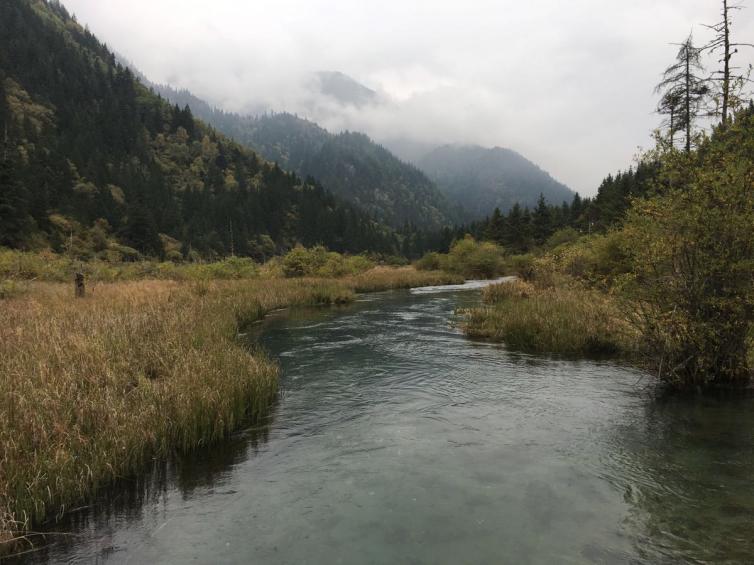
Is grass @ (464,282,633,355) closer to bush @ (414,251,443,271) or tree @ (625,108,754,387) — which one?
tree @ (625,108,754,387)

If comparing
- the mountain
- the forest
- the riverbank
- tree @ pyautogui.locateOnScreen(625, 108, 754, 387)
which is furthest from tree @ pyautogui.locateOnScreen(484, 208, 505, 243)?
the riverbank

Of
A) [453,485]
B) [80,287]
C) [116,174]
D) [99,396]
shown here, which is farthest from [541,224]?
[99,396]

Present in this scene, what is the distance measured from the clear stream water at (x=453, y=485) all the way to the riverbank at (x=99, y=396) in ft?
1.70

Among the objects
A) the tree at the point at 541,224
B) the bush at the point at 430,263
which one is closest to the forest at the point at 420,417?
the bush at the point at 430,263

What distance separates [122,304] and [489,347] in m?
15.9

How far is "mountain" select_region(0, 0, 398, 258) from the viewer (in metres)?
72.6

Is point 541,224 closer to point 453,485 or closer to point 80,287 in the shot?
point 80,287

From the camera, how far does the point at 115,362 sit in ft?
36.7

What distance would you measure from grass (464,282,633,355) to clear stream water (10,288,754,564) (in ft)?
13.9

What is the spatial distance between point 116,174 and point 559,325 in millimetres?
110369

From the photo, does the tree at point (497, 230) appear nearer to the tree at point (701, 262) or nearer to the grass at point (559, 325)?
the grass at point (559, 325)

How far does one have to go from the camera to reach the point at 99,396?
8930 mm

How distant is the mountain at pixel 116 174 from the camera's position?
7256 centimetres

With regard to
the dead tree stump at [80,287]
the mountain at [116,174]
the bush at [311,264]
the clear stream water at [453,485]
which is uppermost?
the mountain at [116,174]
